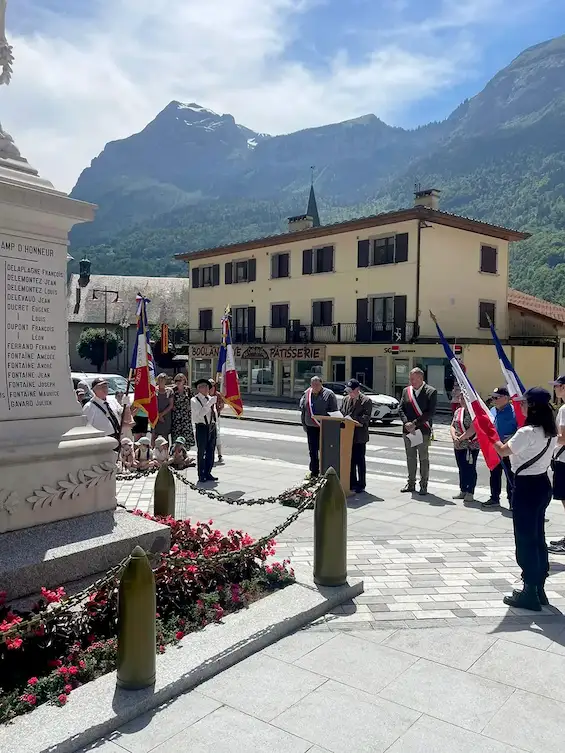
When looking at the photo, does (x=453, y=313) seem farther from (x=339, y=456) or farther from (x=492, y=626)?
(x=492, y=626)

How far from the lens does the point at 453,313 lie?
105ft

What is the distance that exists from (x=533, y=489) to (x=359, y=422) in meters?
4.69

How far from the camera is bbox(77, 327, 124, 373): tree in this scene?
5309 cm

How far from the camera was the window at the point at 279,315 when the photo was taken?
37.2 metres

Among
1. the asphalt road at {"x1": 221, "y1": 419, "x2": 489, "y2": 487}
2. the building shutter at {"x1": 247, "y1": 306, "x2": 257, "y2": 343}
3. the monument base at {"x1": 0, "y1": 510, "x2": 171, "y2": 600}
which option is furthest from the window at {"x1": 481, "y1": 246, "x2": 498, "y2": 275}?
the monument base at {"x1": 0, "y1": 510, "x2": 171, "y2": 600}

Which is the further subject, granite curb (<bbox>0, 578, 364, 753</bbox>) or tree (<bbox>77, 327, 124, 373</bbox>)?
tree (<bbox>77, 327, 124, 373</bbox>)

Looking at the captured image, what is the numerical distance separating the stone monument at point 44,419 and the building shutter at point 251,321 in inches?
1313

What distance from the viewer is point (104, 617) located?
168 inches

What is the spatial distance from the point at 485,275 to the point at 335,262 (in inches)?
314

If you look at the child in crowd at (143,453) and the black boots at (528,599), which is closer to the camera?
the black boots at (528,599)

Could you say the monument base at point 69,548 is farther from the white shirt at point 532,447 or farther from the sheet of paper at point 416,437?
the sheet of paper at point 416,437

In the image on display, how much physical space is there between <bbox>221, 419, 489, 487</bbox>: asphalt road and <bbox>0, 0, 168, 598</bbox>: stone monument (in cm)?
745

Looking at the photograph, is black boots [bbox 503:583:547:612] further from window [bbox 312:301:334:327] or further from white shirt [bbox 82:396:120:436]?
window [bbox 312:301:334:327]

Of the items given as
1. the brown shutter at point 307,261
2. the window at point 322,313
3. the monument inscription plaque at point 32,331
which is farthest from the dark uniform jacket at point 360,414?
the brown shutter at point 307,261
